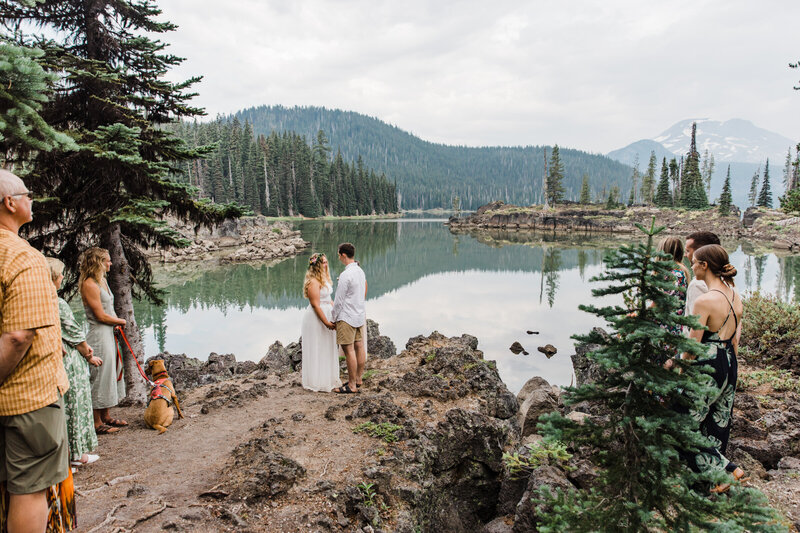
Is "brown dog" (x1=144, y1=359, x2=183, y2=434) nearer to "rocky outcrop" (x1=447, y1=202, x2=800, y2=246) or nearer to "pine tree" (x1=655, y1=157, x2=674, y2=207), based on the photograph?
"rocky outcrop" (x1=447, y1=202, x2=800, y2=246)

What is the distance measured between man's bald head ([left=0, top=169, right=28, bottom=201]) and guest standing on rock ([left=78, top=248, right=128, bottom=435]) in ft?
10.1

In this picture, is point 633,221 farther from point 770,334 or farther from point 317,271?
point 317,271

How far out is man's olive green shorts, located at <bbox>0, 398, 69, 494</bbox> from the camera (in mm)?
2311

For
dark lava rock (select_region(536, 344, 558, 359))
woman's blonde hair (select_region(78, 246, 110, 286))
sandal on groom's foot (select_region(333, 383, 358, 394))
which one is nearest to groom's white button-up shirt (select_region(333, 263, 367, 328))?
sandal on groom's foot (select_region(333, 383, 358, 394))

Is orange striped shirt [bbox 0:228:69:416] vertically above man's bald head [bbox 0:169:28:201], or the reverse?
man's bald head [bbox 0:169:28:201]

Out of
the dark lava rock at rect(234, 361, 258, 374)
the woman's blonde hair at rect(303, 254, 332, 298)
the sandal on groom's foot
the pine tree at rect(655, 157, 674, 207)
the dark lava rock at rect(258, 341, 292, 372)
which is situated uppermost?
the pine tree at rect(655, 157, 674, 207)

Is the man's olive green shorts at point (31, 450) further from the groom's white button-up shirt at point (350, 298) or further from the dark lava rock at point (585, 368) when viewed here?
the dark lava rock at point (585, 368)

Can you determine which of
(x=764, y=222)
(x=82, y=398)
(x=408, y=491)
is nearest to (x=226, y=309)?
(x=82, y=398)

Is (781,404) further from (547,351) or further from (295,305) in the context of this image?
(295,305)

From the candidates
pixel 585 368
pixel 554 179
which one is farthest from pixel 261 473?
pixel 554 179

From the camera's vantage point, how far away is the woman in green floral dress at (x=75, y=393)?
4086 mm

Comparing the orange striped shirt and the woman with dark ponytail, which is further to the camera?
the woman with dark ponytail

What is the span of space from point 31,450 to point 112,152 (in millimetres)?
3961

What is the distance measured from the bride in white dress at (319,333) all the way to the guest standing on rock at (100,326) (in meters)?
2.43
